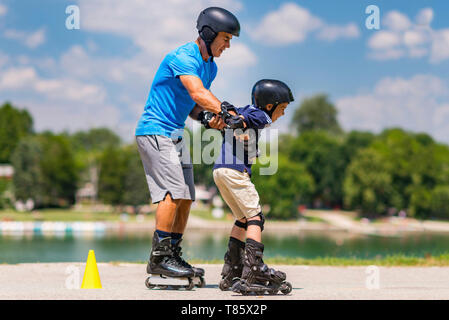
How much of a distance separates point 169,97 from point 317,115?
9410 cm

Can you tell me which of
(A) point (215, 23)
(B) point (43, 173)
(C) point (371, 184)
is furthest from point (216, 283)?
(B) point (43, 173)

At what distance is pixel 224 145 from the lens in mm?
4992

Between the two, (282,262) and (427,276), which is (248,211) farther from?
A: (282,262)

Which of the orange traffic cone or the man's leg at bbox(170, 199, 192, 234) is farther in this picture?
the man's leg at bbox(170, 199, 192, 234)

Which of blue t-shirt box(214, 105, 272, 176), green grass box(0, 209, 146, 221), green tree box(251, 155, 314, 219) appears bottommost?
green grass box(0, 209, 146, 221)

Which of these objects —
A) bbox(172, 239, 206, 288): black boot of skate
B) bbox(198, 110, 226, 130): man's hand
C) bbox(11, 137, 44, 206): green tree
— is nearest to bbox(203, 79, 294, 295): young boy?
bbox(198, 110, 226, 130): man's hand

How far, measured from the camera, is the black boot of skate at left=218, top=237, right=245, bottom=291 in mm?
5117

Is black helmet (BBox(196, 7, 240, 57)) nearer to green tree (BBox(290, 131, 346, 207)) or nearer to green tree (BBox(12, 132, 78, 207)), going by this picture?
green tree (BBox(12, 132, 78, 207))

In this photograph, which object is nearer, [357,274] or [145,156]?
[145,156]

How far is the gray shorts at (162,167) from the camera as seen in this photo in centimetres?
488

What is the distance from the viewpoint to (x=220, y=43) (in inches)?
201
